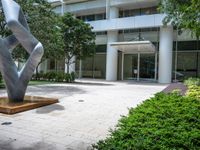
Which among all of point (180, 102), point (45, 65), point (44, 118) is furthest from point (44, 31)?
point (45, 65)

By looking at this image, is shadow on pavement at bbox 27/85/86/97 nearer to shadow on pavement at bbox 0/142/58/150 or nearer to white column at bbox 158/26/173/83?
shadow on pavement at bbox 0/142/58/150

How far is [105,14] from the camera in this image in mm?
28484

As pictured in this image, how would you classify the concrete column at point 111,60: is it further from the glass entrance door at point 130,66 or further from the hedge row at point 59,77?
the hedge row at point 59,77

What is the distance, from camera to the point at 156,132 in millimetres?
3367

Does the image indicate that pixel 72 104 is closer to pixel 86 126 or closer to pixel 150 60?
pixel 86 126

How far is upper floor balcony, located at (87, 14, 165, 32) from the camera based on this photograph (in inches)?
923

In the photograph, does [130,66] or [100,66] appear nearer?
[130,66]

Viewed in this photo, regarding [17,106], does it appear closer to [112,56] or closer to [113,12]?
[112,56]

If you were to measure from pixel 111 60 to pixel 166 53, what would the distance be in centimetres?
579

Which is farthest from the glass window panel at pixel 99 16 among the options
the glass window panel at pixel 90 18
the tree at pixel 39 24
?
the tree at pixel 39 24

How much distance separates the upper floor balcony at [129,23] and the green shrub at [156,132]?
19869 millimetres

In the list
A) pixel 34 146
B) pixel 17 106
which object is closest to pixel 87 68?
pixel 17 106

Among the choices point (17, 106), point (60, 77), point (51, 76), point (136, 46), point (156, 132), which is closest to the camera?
point (156, 132)

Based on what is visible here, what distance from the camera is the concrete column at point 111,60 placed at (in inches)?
1037
